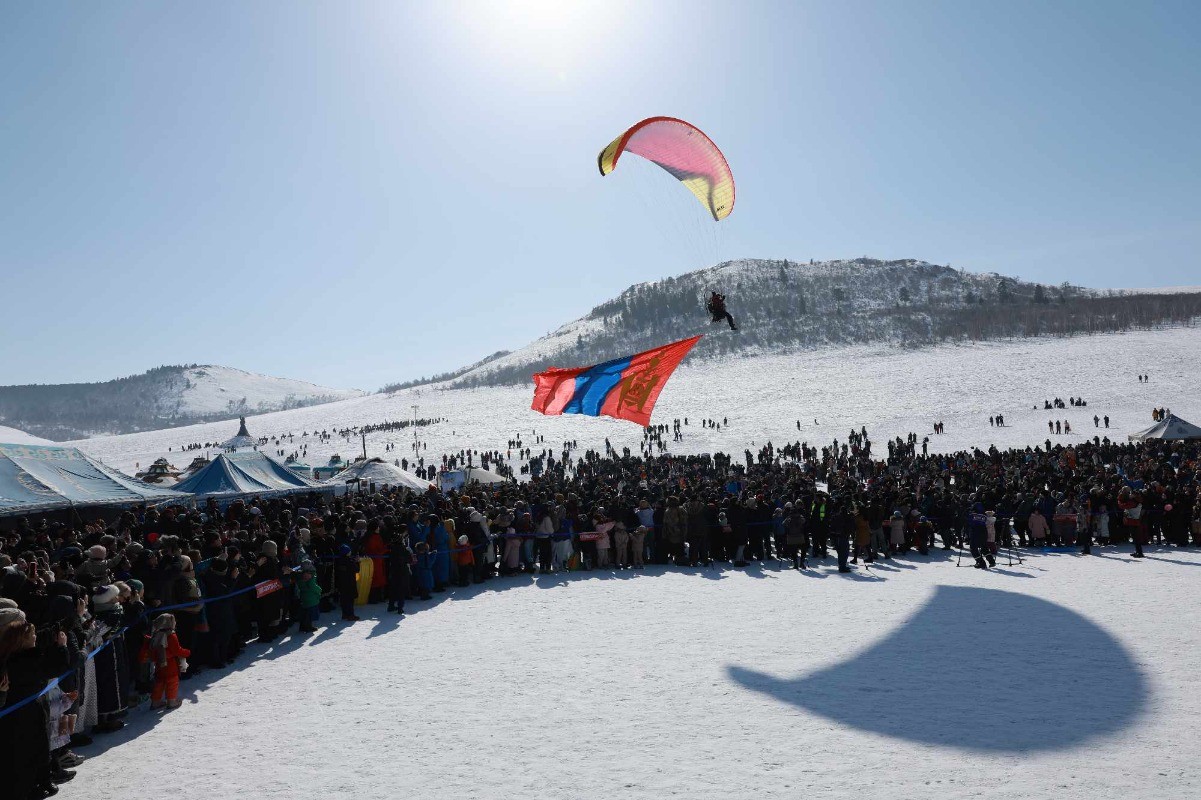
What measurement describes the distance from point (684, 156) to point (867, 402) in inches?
1830

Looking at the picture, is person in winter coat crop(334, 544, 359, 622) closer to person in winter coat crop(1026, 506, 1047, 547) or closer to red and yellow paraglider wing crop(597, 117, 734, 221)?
red and yellow paraglider wing crop(597, 117, 734, 221)

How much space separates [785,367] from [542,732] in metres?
79.6

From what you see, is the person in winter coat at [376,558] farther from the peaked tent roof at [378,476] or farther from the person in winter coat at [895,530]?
the peaked tent roof at [378,476]

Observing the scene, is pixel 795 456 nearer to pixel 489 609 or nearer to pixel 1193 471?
pixel 1193 471

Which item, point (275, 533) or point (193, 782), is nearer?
point (193, 782)

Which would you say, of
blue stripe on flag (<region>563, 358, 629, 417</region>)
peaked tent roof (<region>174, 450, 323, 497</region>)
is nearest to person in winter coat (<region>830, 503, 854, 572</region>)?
blue stripe on flag (<region>563, 358, 629, 417</region>)

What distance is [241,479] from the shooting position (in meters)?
19.7

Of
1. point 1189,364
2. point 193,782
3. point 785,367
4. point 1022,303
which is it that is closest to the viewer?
point 193,782

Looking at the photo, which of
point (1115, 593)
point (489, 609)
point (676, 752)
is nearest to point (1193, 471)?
point (1115, 593)

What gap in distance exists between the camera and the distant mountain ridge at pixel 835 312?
10238 cm

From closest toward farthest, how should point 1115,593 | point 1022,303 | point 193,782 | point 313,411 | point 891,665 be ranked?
point 193,782 < point 891,665 < point 1115,593 < point 313,411 < point 1022,303

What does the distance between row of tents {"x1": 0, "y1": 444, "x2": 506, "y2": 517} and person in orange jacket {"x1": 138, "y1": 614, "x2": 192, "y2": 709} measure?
10501 millimetres

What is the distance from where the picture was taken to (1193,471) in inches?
783

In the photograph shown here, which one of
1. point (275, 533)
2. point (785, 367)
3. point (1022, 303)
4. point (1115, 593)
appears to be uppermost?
point (1022, 303)
